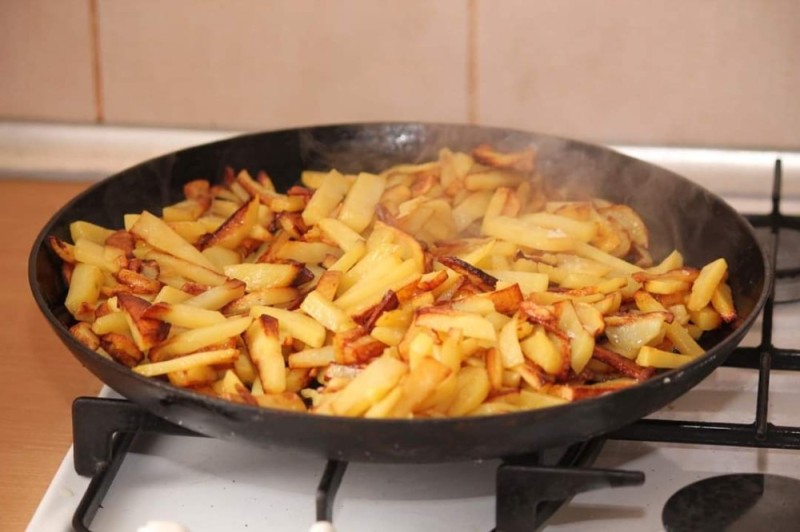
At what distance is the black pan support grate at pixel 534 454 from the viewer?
935mm

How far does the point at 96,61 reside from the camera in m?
1.84

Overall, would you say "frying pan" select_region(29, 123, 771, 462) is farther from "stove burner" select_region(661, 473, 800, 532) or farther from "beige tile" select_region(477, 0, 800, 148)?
"beige tile" select_region(477, 0, 800, 148)

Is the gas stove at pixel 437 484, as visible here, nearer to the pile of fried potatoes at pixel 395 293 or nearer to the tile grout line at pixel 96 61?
the pile of fried potatoes at pixel 395 293

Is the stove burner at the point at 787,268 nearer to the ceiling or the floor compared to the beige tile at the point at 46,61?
nearer to the floor

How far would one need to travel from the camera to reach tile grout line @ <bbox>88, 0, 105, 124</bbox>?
5.90ft

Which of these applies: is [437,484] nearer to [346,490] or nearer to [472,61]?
[346,490]

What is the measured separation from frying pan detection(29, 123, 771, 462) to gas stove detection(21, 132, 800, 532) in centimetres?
5

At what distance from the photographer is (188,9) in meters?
1.78

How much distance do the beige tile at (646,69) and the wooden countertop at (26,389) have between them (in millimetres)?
817

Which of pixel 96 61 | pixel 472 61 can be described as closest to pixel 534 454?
pixel 472 61

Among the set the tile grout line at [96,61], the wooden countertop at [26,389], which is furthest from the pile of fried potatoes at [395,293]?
the tile grout line at [96,61]

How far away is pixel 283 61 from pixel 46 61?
433 mm

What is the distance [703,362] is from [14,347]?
913 mm

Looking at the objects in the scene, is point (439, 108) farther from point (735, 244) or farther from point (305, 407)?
point (305, 407)
